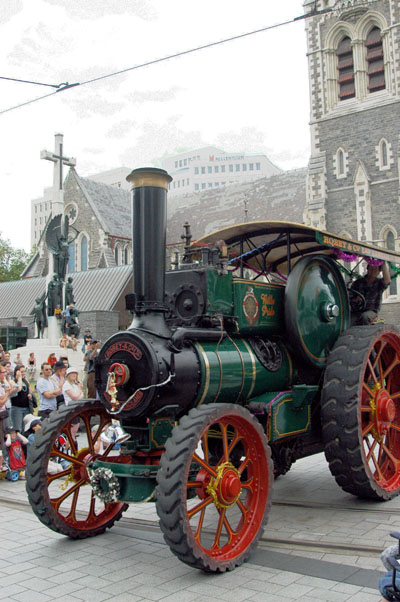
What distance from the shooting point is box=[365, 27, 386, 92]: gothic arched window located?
26.7m

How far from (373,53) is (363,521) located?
2670 centimetres

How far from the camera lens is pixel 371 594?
3.45 m

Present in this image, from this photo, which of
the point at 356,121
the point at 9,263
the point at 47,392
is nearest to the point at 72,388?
the point at 47,392

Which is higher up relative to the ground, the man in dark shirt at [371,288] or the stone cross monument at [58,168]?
the stone cross monument at [58,168]

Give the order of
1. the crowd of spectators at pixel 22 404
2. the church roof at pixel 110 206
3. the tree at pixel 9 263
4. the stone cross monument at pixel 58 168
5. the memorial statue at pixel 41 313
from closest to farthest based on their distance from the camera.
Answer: the crowd of spectators at pixel 22 404, the stone cross monument at pixel 58 168, the memorial statue at pixel 41 313, the church roof at pixel 110 206, the tree at pixel 9 263

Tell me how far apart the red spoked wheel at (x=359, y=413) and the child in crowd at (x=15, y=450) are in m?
4.34

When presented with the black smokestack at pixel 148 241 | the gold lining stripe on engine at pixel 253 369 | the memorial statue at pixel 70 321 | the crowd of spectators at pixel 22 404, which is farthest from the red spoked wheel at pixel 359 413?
the memorial statue at pixel 70 321

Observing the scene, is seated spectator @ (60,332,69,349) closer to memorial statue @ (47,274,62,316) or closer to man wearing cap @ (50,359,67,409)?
memorial statue @ (47,274,62,316)

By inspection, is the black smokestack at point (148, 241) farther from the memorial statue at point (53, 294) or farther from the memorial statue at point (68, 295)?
the memorial statue at point (68, 295)

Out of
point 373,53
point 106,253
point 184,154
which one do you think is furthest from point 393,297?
point 184,154

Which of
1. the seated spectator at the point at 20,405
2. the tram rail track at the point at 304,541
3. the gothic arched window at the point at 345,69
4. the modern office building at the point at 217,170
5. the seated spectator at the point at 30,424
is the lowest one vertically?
the tram rail track at the point at 304,541

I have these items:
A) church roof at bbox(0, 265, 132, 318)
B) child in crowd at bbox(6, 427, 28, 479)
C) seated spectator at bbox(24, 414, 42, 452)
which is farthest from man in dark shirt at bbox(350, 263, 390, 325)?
church roof at bbox(0, 265, 132, 318)

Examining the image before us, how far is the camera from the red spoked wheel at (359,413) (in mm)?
5102

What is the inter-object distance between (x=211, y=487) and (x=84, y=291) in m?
27.3
